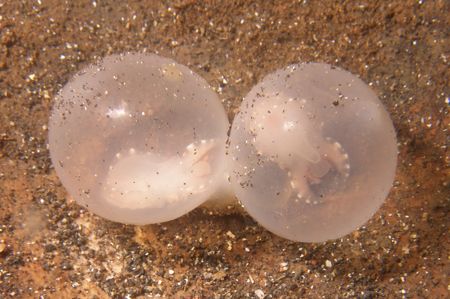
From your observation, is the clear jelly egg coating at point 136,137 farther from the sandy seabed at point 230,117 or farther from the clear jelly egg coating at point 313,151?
the sandy seabed at point 230,117

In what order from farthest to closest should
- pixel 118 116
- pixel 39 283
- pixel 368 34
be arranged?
pixel 368 34
pixel 39 283
pixel 118 116

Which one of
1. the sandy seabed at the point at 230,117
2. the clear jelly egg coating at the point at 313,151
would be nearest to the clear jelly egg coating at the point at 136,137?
the clear jelly egg coating at the point at 313,151

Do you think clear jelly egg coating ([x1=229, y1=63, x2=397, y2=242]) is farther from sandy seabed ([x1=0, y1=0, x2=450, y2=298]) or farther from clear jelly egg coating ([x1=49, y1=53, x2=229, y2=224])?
sandy seabed ([x1=0, y1=0, x2=450, y2=298])

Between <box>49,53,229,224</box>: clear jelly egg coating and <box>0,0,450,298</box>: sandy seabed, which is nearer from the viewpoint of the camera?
<box>49,53,229,224</box>: clear jelly egg coating

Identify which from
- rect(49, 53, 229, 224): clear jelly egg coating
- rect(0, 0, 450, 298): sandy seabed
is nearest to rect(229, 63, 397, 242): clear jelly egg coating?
rect(49, 53, 229, 224): clear jelly egg coating

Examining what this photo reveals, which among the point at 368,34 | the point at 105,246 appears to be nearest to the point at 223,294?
the point at 105,246

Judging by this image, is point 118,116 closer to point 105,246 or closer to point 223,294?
point 105,246
